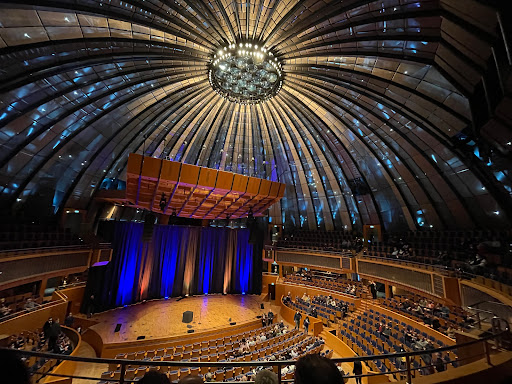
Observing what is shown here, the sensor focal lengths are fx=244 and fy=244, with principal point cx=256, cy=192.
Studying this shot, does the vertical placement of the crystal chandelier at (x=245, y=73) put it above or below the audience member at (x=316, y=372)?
above

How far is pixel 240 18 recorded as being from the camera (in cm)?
1252

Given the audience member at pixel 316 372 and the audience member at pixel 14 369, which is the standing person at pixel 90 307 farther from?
the audience member at pixel 316 372

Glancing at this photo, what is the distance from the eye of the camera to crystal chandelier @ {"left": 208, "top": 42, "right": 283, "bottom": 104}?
14336 mm

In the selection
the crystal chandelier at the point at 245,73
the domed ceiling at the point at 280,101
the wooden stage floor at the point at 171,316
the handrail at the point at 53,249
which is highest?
the crystal chandelier at the point at 245,73

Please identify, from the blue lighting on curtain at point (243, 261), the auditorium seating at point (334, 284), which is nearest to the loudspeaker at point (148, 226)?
the blue lighting on curtain at point (243, 261)

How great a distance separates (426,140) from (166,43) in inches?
676

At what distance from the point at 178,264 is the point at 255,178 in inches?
668

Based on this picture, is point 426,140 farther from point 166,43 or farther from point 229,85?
point 166,43

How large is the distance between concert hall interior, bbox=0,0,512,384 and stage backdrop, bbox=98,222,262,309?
203mm

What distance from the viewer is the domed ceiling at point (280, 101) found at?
10344mm

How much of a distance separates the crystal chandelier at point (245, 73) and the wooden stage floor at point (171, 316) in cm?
1656

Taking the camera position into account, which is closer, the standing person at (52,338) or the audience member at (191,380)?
the audience member at (191,380)

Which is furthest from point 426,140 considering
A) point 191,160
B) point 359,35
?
point 191,160

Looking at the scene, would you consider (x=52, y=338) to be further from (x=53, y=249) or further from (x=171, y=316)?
(x=171, y=316)
